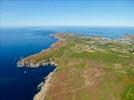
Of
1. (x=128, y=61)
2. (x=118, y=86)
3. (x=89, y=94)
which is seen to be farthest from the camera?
(x=128, y=61)

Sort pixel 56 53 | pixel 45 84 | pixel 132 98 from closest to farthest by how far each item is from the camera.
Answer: pixel 132 98 → pixel 45 84 → pixel 56 53

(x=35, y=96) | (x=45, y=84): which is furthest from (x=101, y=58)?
(x=35, y=96)

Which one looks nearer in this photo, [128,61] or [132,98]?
[132,98]

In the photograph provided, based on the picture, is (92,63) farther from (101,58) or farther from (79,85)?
(79,85)

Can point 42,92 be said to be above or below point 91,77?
below

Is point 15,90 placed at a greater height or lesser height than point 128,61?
lesser

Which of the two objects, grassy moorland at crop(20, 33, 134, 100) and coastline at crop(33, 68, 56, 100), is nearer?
grassy moorland at crop(20, 33, 134, 100)

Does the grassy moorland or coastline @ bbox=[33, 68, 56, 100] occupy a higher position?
the grassy moorland

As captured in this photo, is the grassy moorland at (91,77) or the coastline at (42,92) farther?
the coastline at (42,92)

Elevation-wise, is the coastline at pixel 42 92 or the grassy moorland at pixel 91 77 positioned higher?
the grassy moorland at pixel 91 77

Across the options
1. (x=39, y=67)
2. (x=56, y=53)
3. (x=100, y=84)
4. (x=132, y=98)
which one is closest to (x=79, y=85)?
(x=100, y=84)

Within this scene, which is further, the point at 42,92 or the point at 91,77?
the point at 91,77
